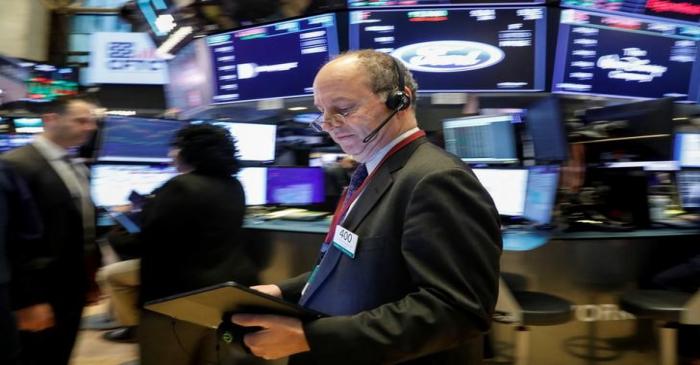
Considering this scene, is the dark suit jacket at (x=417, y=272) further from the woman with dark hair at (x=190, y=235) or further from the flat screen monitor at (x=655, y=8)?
the flat screen monitor at (x=655, y=8)

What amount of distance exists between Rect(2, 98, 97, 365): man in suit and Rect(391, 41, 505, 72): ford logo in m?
2.12

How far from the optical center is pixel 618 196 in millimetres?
3375

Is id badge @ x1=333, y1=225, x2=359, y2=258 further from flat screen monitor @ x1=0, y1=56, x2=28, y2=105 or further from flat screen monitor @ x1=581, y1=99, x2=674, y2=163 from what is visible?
flat screen monitor @ x1=0, y1=56, x2=28, y2=105

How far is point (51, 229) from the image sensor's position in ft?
8.06

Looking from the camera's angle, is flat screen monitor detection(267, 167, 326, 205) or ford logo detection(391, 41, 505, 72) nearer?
ford logo detection(391, 41, 505, 72)

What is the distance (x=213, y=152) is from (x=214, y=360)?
108 cm

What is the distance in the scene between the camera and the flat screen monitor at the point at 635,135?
131 inches

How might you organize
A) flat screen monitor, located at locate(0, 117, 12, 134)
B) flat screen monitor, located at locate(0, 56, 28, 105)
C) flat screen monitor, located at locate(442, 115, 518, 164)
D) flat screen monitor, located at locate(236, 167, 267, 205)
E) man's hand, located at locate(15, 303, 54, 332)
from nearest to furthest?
man's hand, located at locate(15, 303, 54, 332)
flat screen monitor, located at locate(442, 115, 518, 164)
flat screen monitor, located at locate(236, 167, 267, 205)
flat screen monitor, located at locate(0, 56, 28, 105)
flat screen monitor, located at locate(0, 117, 12, 134)

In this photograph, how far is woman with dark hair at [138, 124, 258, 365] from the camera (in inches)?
91.7

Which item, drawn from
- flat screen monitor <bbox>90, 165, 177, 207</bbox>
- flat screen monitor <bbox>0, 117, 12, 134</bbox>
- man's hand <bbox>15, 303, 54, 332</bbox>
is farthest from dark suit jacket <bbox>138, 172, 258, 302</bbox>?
flat screen monitor <bbox>0, 117, 12, 134</bbox>

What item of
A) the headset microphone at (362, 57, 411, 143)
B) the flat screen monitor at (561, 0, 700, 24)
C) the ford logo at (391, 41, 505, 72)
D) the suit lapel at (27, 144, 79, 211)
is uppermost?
the flat screen monitor at (561, 0, 700, 24)

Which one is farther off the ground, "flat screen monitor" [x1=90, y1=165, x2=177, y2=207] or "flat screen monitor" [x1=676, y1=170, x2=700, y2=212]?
"flat screen monitor" [x1=90, y1=165, x2=177, y2=207]

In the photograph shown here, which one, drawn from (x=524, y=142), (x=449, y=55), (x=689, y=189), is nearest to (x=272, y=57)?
(x=449, y=55)

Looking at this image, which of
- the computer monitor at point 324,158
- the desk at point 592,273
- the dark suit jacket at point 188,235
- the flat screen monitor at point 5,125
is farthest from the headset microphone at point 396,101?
the flat screen monitor at point 5,125
